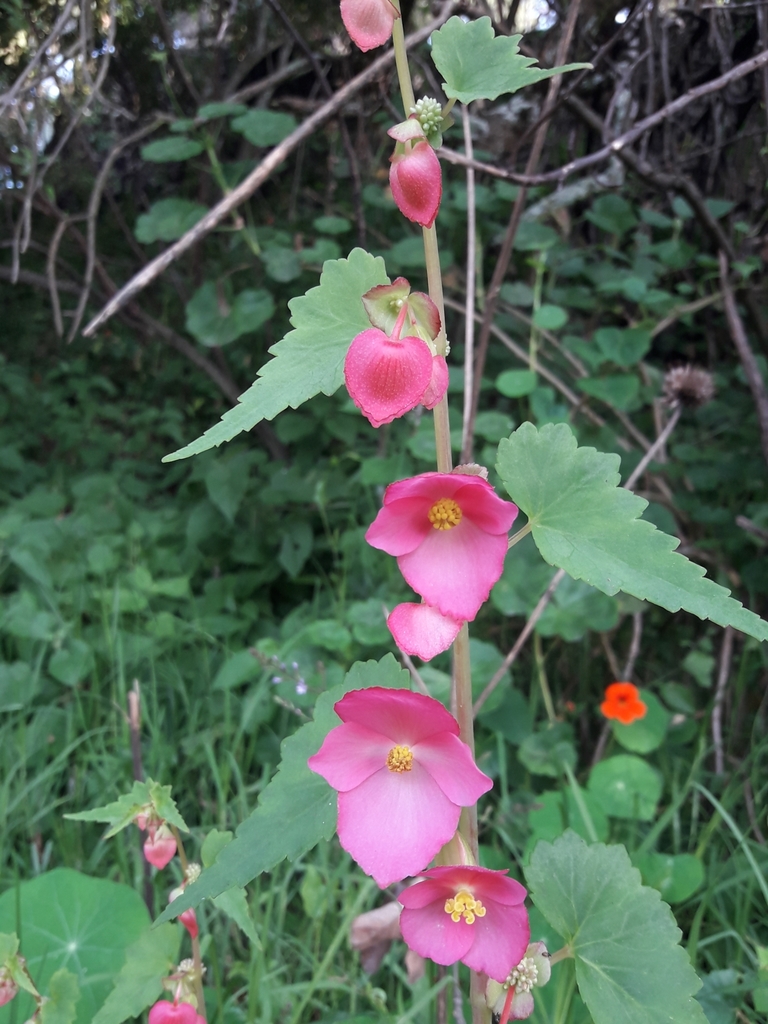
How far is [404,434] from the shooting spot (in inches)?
72.4

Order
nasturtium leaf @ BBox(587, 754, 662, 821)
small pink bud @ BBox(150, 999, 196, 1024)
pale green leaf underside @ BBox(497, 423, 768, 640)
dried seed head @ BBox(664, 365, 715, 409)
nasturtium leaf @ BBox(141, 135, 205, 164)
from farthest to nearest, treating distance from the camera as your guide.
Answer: nasturtium leaf @ BBox(141, 135, 205, 164)
dried seed head @ BBox(664, 365, 715, 409)
nasturtium leaf @ BBox(587, 754, 662, 821)
small pink bud @ BBox(150, 999, 196, 1024)
pale green leaf underside @ BBox(497, 423, 768, 640)

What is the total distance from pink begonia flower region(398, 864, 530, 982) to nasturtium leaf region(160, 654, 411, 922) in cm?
8

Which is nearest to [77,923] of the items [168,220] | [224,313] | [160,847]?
[160,847]

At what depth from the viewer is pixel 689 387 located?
5.09ft

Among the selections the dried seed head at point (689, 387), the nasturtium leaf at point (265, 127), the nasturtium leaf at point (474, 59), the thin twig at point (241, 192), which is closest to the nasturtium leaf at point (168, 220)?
the nasturtium leaf at point (265, 127)

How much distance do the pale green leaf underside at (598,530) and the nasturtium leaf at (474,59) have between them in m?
0.22

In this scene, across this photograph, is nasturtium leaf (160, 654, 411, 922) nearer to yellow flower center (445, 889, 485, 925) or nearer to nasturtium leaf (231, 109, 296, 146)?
yellow flower center (445, 889, 485, 925)

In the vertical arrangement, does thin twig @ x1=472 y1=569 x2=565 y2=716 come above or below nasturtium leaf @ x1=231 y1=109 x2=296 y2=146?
below

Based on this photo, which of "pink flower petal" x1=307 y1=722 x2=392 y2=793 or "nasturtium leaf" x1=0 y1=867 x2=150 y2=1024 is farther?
"nasturtium leaf" x1=0 y1=867 x2=150 y2=1024

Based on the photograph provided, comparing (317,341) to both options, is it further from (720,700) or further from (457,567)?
(720,700)

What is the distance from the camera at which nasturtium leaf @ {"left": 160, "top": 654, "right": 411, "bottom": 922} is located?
0.47 meters

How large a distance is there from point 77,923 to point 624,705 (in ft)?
3.14

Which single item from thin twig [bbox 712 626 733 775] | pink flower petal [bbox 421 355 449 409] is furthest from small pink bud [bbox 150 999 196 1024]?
thin twig [bbox 712 626 733 775]

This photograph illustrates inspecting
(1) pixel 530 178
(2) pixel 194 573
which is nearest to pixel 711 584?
(1) pixel 530 178
